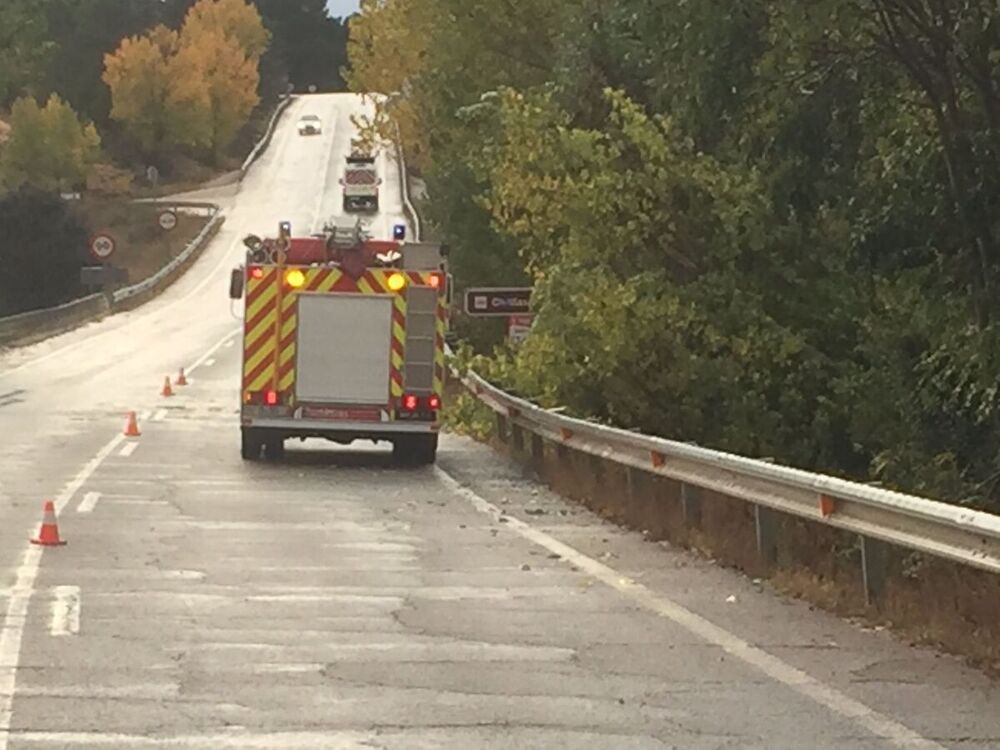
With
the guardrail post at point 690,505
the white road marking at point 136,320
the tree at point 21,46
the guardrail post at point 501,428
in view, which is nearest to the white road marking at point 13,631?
the guardrail post at point 690,505

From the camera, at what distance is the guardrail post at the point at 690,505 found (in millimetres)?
15898

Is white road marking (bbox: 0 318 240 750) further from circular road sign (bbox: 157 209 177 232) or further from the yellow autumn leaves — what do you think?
the yellow autumn leaves

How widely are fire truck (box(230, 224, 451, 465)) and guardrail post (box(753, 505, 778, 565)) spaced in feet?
33.1

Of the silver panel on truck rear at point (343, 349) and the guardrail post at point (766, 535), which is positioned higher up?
the silver panel on truck rear at point (343, 349)

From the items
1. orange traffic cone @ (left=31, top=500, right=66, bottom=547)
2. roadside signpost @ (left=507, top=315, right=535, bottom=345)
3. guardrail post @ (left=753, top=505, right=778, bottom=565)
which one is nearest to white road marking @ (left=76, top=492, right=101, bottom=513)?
orange traffic cone @ (left=31, top=500, right=66, bottom=547)

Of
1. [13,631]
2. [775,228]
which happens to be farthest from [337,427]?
[13,631]

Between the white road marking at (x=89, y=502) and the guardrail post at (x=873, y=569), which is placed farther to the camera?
the white road marking at (x=89, y=502)

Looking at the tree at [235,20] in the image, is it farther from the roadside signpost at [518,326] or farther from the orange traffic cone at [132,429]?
the orange traffic cone at [132,429]

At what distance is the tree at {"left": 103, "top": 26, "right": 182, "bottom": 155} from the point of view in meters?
123

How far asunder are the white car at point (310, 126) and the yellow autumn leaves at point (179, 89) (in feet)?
17.2

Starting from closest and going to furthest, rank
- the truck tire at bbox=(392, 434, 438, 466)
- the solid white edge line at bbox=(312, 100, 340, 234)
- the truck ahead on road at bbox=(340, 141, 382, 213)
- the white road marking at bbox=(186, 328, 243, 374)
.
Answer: the truck tire at bbox=(392, 434, 438, 466)
the white road marking at bbox=(186, 328, 243, 374)
the truck ahead on road at bbox=(340, 141, 382, 213)
the solid white edge line at bbox=(312, 100, 340, 234)

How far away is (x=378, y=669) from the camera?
9.50 metres

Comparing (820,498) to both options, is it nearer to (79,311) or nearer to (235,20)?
(79,311)

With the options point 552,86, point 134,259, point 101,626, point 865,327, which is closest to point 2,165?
point 134,259
